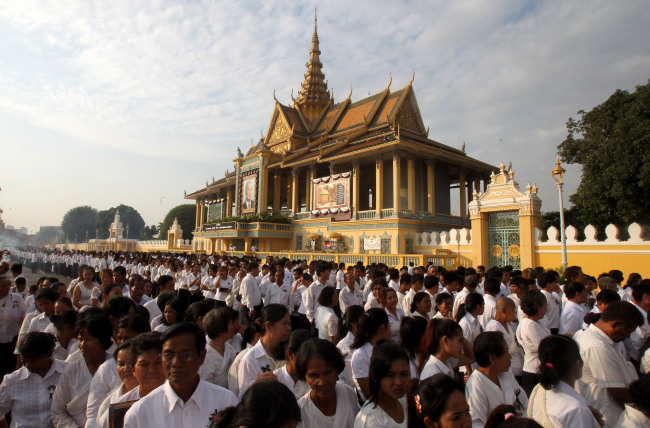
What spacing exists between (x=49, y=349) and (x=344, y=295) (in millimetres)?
4493

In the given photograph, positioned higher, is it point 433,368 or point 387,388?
point 387,388

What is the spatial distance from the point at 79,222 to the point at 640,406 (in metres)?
115

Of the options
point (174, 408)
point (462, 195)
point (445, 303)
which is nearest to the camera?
point (174, 408)

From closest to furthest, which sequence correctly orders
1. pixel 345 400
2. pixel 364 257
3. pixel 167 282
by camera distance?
pixel 345 400, pixel 167 282, pixel 364 257

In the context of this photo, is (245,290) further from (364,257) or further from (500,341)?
(364,257)

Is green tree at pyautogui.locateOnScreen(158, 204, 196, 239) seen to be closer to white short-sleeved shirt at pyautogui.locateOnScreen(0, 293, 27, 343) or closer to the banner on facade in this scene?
the banner on facade

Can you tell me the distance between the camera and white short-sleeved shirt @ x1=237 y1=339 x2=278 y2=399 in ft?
9.50

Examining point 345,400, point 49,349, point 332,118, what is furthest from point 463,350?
point 332,118

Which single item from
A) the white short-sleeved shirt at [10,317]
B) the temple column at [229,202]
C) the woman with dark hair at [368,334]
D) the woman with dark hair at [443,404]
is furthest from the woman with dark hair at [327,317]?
the temple column at [229,202]

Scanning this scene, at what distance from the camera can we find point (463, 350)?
3.50m

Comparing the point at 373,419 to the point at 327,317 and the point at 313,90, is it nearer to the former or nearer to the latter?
the point at 327,317

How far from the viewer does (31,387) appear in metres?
2.99

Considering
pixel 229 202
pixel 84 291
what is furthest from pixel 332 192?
pixel 84 291

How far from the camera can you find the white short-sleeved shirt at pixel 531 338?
371 centimetres
